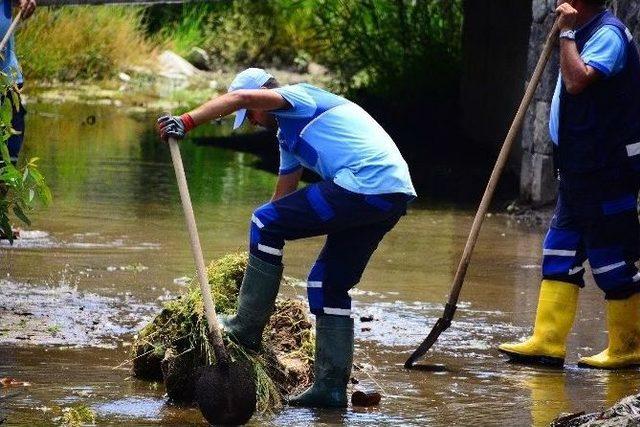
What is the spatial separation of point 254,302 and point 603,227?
5.95 feet

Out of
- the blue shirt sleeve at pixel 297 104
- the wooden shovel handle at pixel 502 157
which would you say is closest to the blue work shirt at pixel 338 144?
the blue shirt sleeve at pixel 297 104

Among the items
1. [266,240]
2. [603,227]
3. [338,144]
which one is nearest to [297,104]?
[338,144]

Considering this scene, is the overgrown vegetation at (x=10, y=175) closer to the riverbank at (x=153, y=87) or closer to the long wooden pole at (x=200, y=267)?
the long wooden pole at (x=200, y=267)

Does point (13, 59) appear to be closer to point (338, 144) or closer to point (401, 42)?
point (338, 144)

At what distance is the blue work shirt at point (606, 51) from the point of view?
6566 mm

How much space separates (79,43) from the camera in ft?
75.2

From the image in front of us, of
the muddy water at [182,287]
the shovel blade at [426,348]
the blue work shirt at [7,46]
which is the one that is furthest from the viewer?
the blue work shirt at [7,46]

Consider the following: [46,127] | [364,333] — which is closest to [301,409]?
[364,333]

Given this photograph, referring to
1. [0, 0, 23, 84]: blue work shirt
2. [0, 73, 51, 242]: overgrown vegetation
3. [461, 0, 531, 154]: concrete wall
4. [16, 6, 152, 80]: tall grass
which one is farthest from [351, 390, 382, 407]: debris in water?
[16, 6, 152, 80]: tall grass

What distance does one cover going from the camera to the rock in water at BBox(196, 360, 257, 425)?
5.45 m

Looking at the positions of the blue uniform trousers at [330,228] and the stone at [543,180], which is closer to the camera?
the blue uniform trousers at [330,228]

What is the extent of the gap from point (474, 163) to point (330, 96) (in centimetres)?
877

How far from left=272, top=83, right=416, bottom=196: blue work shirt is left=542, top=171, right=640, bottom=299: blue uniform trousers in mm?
1183

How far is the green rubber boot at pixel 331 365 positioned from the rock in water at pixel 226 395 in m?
0.38
